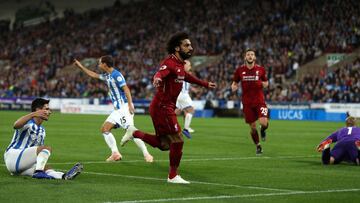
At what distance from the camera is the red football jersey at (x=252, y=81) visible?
19.9m

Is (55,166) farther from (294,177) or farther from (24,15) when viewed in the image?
(24,15)

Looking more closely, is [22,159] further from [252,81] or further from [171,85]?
[252,81]

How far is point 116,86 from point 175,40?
4.67m

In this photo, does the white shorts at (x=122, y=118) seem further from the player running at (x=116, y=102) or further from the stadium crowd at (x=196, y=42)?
the stadium crowd at (x=196, y=42)

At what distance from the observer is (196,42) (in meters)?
63.5

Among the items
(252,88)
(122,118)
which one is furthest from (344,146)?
(122,118)

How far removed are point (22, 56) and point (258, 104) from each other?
60.3 m

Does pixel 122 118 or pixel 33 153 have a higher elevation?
pixel 122 118

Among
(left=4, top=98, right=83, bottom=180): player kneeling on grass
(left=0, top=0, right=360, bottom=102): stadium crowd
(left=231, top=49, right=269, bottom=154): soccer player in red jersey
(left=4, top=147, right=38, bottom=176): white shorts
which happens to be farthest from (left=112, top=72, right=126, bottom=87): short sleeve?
(left=0, top=0, right=360, bottom=102): stadium crowd

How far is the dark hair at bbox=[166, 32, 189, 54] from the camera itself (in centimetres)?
1262

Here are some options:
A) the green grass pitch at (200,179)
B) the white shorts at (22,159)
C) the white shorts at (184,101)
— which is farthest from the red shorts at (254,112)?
the white shorts at (184,101)

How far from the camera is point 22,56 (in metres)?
77.2

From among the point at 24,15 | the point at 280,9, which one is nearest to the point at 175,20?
the point at 280,9

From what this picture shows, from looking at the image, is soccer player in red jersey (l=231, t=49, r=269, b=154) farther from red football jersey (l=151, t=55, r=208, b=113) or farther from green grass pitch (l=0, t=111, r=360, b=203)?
red football jersey (l=151, t=55, r=208, b=113)
